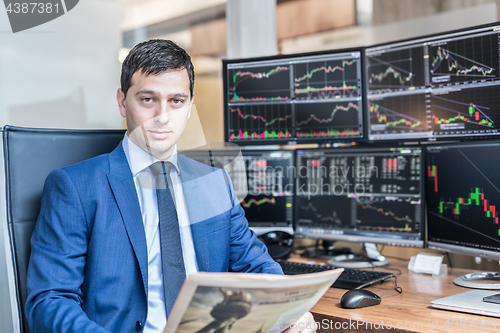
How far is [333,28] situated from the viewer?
2.74 meters

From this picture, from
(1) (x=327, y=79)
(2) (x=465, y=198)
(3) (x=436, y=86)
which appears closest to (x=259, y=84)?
(1) (x=327, y=79)

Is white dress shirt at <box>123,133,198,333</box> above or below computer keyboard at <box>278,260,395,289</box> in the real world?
above

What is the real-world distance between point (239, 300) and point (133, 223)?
0.42m

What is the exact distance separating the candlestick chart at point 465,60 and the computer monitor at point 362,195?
28 centimetres

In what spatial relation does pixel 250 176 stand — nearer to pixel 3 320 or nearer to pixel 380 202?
pixel 380 202

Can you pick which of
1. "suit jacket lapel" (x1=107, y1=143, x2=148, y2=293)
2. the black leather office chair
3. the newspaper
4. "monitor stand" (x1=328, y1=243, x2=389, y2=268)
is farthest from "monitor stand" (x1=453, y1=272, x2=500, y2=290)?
the black leather office chair

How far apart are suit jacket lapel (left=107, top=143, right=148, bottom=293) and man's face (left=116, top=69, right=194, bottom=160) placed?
82 mm

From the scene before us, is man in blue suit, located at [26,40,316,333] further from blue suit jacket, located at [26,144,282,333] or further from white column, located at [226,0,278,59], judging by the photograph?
white column, located at [226,0,278,59]

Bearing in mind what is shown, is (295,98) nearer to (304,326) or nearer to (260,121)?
(260,121)

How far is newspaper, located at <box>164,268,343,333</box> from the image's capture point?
72 cm

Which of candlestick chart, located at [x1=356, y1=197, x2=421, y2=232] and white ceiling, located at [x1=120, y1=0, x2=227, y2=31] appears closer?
candlestick chart, located at [x1=356, y1=197, x2=421, y2=232]

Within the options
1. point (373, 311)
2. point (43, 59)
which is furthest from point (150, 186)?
point (43, 59)

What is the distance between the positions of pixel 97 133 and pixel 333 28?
1.92 meters

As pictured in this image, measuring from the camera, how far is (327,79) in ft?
5.84
